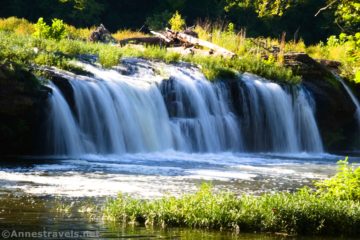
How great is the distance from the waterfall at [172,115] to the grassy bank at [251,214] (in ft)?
34.1

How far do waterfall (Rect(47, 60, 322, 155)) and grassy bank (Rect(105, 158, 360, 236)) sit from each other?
10.4m

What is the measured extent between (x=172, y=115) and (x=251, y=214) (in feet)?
49.9

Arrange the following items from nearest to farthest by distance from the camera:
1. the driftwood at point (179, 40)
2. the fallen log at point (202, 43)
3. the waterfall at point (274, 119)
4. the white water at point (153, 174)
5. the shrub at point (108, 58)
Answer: the white water at point (153, 174), the shrub at point (108, 58), the waterfall at point (274, 119), the fallen log at point (202, 43), the driftwood at point (179, 40)

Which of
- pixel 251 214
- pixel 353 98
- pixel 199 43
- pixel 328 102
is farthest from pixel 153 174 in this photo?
pixel 353 98

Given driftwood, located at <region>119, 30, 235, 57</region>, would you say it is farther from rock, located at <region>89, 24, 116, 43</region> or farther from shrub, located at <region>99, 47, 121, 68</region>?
shrub, located at <region>99, 47, 121, 68</region>

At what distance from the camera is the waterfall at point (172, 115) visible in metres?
23.3

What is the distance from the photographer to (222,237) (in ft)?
36.5

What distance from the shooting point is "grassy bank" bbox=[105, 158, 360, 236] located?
11.7 meters

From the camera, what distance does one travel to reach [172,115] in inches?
1058

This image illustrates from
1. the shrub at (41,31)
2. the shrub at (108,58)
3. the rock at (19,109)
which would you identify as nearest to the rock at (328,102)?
the shrub at (108,58)

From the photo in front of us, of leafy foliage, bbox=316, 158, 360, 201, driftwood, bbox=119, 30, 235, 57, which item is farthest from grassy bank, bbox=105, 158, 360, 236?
driftwood, bbox=119, 30, 235, 57

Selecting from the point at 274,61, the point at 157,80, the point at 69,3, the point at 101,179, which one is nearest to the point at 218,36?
the point at 274,61

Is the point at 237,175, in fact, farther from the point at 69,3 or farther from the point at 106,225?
the point at 69,3

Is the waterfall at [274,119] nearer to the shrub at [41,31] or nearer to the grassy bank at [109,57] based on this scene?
the grassy bank at [109,57]
